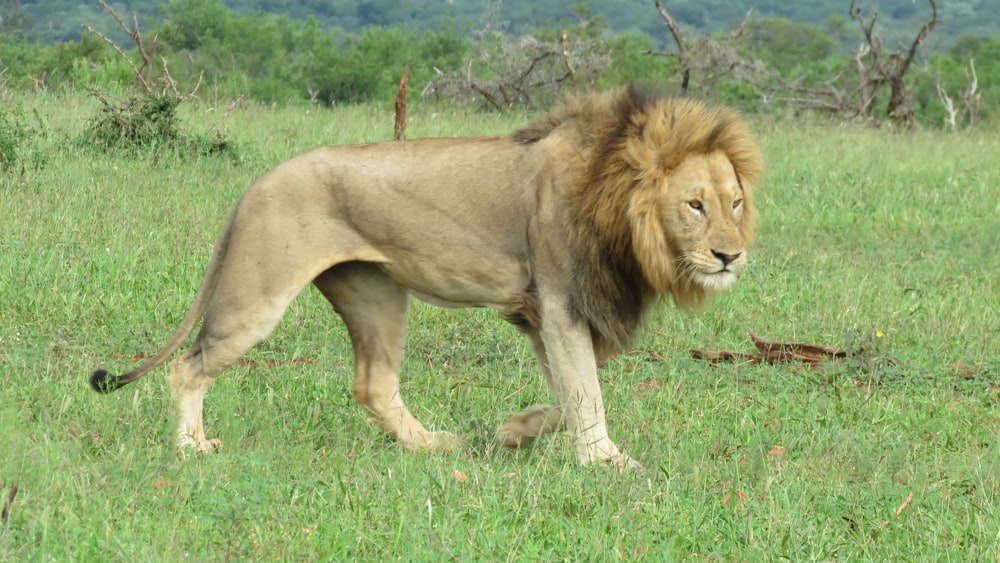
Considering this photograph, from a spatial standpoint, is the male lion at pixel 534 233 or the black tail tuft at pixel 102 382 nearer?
the male lion at pixel 534 233

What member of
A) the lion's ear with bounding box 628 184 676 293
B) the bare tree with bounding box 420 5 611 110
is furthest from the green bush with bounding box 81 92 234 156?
the lion's ear with bounding box 628 184 676 293

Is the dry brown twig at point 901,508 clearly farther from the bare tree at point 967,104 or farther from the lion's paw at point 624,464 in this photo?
the bare tree at point 967,104

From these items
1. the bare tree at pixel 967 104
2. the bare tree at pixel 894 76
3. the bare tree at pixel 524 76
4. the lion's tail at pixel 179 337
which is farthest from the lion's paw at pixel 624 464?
the bare tree at pixel 967 104

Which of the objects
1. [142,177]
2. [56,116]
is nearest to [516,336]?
[142,177]

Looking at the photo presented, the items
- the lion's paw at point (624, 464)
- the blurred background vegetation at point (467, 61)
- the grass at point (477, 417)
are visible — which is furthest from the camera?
the blurred background vegetation at point (467, 61)

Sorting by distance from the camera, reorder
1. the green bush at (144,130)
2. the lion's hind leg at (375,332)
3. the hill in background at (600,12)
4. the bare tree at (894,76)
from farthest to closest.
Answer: the hill in background at (600,12) < the bare tree at (894,76) < the green bush at (144,130) < the lion's hind leg at (375,332)

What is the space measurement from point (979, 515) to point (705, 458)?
99cm

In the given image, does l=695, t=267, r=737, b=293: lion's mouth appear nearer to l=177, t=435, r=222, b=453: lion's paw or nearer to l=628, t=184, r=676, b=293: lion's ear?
l=628, t=184, r=676, b=293: lion's ear

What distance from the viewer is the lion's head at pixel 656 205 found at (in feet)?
13.4

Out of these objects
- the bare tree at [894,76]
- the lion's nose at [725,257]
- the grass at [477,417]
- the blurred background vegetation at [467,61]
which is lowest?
the blurred background vegetation at [467,61]

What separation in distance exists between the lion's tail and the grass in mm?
71

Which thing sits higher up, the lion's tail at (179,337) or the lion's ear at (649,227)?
the lion's ear at (649,227)

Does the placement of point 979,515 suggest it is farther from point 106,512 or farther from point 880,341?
point 880,341

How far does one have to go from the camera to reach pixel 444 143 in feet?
14.6
